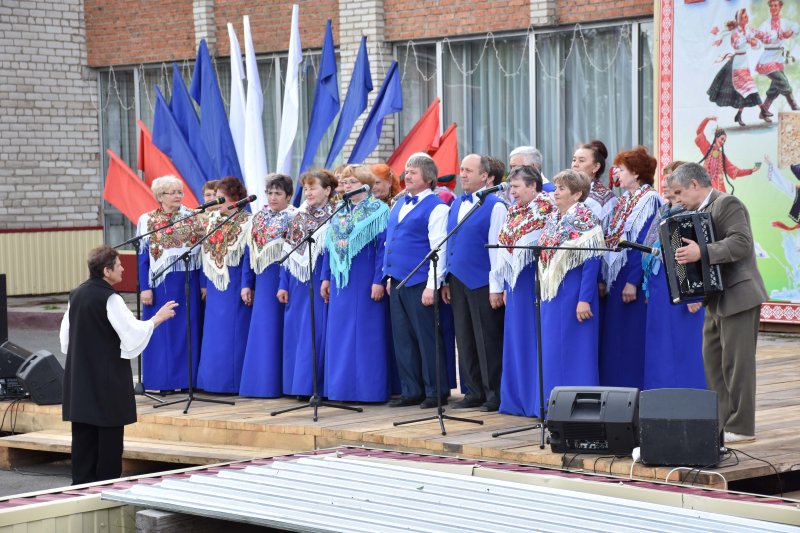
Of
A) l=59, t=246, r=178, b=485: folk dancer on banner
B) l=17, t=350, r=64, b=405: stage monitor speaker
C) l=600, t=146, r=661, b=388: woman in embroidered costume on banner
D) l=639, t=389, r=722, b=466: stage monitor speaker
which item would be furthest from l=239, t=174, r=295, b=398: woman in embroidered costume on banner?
l=639, t=389, r=722, b=466: stage monitor speaker

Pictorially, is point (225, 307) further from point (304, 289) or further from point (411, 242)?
point (411, 242)

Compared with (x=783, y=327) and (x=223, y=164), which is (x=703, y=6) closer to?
(x=783, y=327)

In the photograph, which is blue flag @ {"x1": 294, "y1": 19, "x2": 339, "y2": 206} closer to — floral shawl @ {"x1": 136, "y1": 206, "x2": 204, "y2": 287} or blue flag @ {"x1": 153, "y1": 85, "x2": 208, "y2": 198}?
blue flag @ {"x1": 153, "y1": 85, "x2": 208, "y2": 198}

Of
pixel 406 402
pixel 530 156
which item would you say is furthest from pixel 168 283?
pixel 530 156

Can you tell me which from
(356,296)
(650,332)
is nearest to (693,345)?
(650,332)

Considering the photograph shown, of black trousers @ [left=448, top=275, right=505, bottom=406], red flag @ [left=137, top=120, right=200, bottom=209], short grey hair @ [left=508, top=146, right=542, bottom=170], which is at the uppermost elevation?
red flag @ [left=137, top=120, right=200, bottom=209]

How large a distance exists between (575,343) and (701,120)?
6.16m

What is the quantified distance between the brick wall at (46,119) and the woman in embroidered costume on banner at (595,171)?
1280 centimetres

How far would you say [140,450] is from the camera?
951cm

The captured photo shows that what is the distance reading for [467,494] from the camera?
6.43 m

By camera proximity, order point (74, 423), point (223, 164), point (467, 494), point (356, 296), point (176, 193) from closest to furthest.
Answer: point (467, 494), point (74, 423), point (356, 296), point (176, 193), point (223, 164)

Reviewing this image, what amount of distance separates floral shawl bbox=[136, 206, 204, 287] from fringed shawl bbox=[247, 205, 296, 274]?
2.04 ft

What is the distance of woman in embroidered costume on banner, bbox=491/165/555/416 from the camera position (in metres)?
8.91

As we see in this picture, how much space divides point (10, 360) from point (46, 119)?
10.3 m
